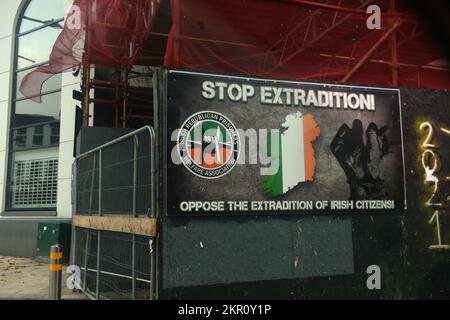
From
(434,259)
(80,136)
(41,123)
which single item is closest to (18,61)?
(41,123)

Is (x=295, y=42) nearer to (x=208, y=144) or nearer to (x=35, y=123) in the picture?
(x=208, y=144)

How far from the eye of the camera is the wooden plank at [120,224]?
4973 mm

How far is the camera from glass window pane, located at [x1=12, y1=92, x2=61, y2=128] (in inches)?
551

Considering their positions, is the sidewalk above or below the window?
below

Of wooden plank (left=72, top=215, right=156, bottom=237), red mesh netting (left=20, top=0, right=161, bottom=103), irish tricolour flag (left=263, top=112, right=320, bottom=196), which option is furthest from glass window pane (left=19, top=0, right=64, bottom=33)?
irish tricolour flag (left=263, top=112, right=320, bottom=196)

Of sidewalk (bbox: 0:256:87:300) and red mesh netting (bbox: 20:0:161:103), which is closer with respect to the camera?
sidewalk (bbox: 0:256:87:300)

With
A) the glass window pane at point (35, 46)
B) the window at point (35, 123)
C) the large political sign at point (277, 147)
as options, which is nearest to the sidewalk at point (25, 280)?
the window at point (35, 123)

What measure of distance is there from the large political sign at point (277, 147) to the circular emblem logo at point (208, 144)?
0.04 ft

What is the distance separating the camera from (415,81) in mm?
10875

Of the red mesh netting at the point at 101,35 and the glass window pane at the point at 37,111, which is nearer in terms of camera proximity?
the red mesh netting at the point at 101,35

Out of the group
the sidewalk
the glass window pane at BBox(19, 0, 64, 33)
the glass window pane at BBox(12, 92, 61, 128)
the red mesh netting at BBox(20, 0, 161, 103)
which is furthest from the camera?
the glass window pane at BBox(19, 0, 64, 33)

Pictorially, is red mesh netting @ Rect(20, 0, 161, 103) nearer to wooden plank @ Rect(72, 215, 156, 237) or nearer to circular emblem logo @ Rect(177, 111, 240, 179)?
wooden plank @ Rect(72, 215, 156, 237)

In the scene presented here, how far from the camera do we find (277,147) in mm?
5363

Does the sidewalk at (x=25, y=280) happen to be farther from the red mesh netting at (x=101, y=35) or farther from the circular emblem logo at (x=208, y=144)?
the red mesh netting at (x=101, y=35)
